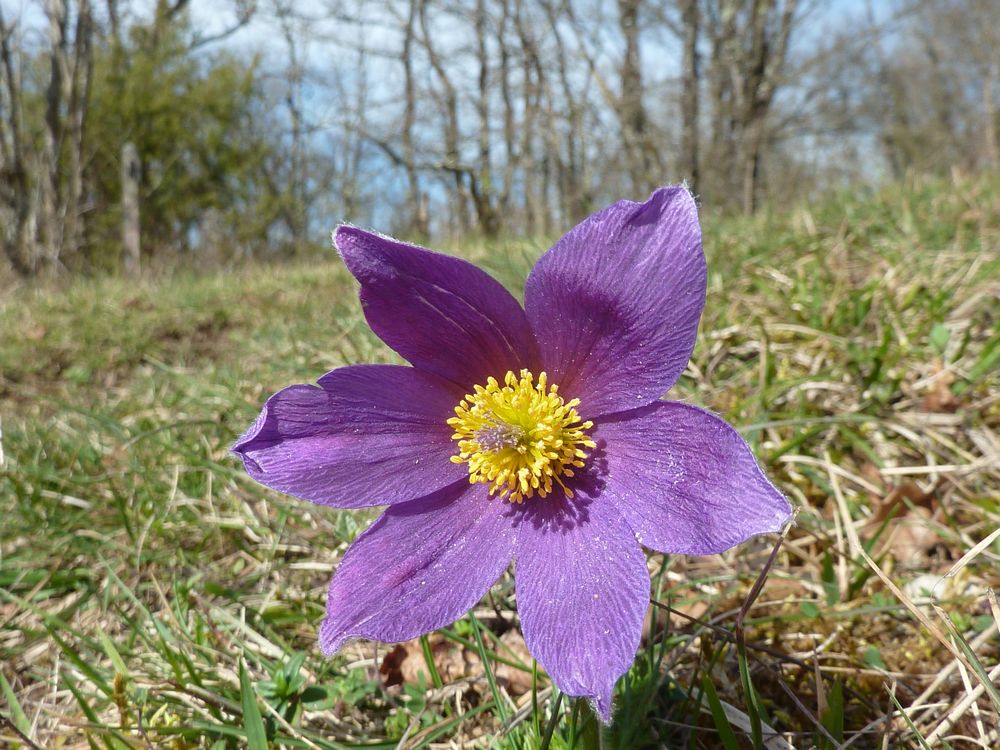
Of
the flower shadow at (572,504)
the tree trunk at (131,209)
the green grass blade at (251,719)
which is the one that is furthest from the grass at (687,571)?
the tree trunk at (131,209)

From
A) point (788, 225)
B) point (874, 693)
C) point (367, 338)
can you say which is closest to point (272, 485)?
point (874, 693)

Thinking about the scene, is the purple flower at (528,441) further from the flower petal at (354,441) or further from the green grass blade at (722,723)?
the green grass blade at (722,723)

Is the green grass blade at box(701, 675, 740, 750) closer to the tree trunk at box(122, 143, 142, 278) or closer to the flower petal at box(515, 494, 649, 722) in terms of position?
the flower petal at box(515, 494, 649, 722)

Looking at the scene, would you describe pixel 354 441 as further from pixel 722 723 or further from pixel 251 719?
pixel 722 723

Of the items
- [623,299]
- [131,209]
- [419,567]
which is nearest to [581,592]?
[419,567]

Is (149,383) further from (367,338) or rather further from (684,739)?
(684,739)

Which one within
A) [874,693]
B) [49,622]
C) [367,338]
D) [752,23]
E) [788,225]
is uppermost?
[752,23]

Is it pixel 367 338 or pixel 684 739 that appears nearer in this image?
pixel 684 739
